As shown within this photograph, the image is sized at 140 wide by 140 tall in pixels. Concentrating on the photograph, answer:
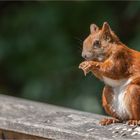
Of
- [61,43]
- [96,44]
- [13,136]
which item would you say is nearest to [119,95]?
[96,44]

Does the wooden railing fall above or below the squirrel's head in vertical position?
below

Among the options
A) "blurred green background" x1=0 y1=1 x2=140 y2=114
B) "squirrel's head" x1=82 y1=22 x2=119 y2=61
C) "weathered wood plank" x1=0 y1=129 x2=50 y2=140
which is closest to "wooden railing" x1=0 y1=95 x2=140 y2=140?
"weathered wood plank" x1=0 y1=129 x2=50 y2=140

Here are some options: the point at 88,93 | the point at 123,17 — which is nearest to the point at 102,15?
the point at 123,17

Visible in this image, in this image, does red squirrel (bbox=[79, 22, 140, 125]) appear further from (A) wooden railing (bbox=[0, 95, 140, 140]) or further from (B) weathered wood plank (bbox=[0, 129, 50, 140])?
(B) weathered wood plank (bbox=[0, 129, 50, 140])

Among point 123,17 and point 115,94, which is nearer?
point 115,94

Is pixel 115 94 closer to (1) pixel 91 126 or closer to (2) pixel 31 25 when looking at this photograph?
(1) pixel 91 126

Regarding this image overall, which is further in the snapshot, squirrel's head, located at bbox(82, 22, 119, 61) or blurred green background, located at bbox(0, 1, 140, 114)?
blurred green background, located at bbox(0, 1, 140, 114)

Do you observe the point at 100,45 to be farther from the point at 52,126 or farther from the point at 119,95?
the point at 52,126
